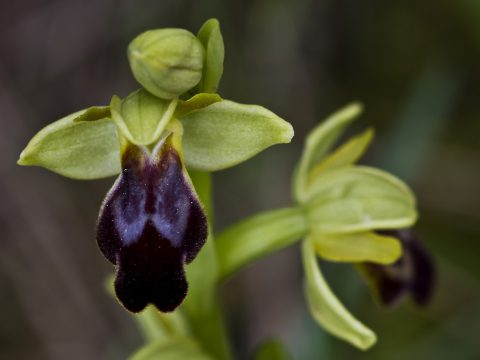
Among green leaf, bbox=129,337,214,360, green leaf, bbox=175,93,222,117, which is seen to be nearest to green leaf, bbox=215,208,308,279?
green leaf, bbox=129,337,214,360

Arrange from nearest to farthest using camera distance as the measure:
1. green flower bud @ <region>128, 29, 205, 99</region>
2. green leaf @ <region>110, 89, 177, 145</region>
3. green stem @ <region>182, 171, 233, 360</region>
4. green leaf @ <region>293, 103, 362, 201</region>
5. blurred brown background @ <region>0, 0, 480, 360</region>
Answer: green flower bud @ <region>128, 29, 205, 99</region> < green leaf @ <region>110, 89, 177, 145</region> < green stem @ <region>182, 171, 233, 360</region> < green leaf @ <region>293, 103, 362, 201</region> < blurred brown background @ <region>0, 0, 480, 360</region>

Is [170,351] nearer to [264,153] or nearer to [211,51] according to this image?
[211,51]

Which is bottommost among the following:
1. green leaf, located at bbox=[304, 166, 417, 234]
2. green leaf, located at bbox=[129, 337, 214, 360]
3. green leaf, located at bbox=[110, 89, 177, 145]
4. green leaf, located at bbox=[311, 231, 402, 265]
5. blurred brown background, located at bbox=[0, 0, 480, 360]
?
blurred brown background, located at bbox=[0, 0, 480, 360]

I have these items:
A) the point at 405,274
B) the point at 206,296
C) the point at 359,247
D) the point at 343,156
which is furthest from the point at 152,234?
the point at 405,274

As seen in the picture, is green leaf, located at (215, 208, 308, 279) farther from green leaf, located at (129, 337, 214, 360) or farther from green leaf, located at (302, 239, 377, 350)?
green leaf, located at (129, 337, 214, 360)

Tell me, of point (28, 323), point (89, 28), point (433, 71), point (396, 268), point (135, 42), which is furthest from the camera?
point (89, 28)

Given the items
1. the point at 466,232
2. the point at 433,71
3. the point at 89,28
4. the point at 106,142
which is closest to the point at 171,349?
the point at 106,142

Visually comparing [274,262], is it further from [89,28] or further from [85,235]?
[89,28]
